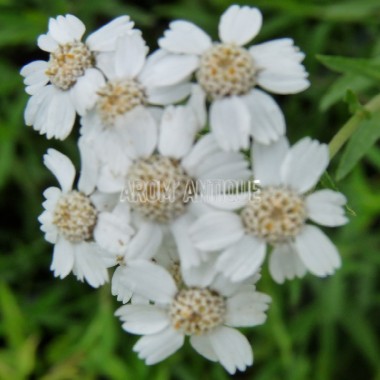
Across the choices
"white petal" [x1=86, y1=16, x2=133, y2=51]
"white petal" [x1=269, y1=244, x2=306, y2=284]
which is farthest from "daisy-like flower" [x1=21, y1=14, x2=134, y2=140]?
"white petal" [x1=269, y1=244, x2=306, y2=284]

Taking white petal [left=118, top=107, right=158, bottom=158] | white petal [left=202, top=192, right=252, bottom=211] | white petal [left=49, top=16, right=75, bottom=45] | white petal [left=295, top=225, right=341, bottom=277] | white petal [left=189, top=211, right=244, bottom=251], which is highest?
white petal [left=49, top=16, right=75, bottom=45]

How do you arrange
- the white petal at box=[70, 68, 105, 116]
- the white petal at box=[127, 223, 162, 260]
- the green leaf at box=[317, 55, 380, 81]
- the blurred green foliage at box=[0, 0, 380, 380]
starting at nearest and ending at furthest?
the white petal at box=[127, 223, 162, 260] → the white petal at box=[70, 68, 105, 116] → the green leaf at box=[317, 55, 380, 81] → the blurred green foliage at box=[0, 0, 380, 380]

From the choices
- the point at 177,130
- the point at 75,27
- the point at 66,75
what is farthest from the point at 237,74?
the point at 75,27

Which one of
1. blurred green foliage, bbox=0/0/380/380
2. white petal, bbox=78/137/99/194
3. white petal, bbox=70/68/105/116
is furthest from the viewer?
blurred green foliage, bbox=0/0/380/380

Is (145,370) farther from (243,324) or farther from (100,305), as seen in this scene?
Answer: (243,324)

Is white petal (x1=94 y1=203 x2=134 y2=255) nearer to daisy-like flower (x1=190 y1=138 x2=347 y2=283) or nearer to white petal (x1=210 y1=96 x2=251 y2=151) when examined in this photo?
daisy-like flower (x1=190 y1=138 x2=347 y2=283)

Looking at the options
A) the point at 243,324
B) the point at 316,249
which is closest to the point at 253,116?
the point at 316,249

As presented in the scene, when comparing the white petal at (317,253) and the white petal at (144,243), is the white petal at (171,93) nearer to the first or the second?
the white petal at (144,243)
